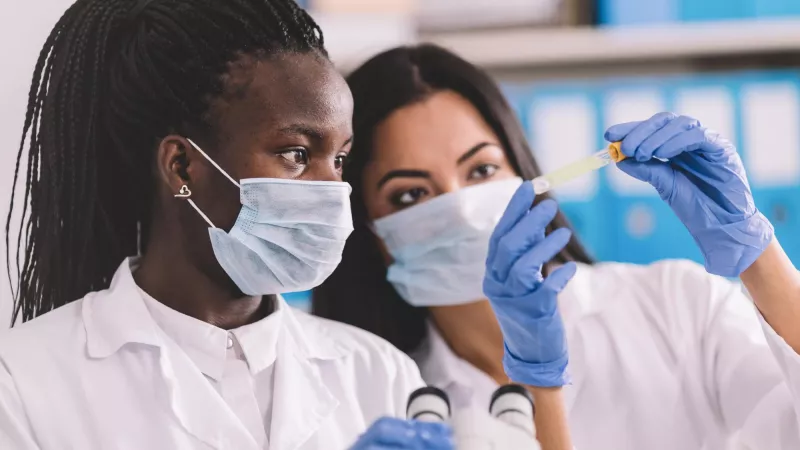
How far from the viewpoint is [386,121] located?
135cm

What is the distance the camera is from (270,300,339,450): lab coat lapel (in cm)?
99

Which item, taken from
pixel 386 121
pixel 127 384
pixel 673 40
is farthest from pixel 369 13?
pixel 127 384

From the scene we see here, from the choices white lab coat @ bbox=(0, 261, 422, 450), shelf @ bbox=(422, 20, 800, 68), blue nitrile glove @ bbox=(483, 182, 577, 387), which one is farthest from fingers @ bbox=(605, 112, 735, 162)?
shelf @ bbox=(422, 20, 800, 68)

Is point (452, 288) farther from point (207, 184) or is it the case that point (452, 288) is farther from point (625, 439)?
point (207, 184)

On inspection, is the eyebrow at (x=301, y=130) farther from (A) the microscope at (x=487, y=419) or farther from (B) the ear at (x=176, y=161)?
(A) the microscope at (x=487, y=419)

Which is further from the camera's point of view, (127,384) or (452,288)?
(452,288)

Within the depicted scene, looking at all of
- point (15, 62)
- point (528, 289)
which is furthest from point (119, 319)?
point (528, 289)

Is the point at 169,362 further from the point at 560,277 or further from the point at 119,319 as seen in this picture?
Answer: the point at 560,277

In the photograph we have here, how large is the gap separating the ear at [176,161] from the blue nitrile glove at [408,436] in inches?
14.2

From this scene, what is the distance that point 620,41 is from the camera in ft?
6.09

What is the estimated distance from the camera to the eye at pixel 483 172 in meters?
1.32

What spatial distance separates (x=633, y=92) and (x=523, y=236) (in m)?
0.91

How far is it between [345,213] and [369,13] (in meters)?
0.84

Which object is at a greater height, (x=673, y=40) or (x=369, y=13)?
(x=369, y=13)
